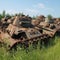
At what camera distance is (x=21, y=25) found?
1184 centimetres

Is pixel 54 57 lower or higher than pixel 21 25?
lower

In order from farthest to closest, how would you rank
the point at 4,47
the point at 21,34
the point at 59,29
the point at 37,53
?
the point at 59,29, the point at 21,34, the point at 4,47, the point at 37,53

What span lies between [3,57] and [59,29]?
20.7 ft

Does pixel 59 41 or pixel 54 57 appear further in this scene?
pixel 59 41

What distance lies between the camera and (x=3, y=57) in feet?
Result: 22.5

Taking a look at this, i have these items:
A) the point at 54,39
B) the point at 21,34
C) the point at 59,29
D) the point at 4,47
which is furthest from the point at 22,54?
the point at 59,29

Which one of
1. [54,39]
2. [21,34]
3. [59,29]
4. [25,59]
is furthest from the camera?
[59,29]

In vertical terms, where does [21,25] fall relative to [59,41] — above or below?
above

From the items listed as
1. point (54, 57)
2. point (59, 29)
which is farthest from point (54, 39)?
point (54, 57)

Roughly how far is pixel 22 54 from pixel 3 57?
2.17ft

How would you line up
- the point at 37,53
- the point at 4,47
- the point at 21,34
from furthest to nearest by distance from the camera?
the point at 21,34 < the point at 4,47 < the point at 37,53

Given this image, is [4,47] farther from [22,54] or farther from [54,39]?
[54,39]

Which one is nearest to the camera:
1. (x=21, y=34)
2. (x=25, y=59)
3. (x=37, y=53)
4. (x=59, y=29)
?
(x=25, y=59)

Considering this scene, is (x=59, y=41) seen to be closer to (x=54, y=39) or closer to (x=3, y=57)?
(x=54, y=39)
